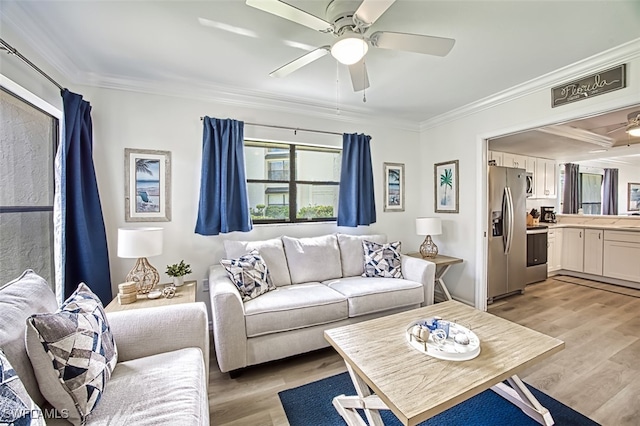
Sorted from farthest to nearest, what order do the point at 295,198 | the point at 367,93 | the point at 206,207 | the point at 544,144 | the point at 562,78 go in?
1. the point at 544,144
2. the point at 295,198
3. the point at 367,93
4. the point at 206,207
5. the point at 562,78

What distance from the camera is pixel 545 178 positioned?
5207mm

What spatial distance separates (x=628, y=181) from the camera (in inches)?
245

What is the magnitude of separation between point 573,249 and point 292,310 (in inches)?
206

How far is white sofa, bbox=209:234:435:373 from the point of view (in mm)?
2090

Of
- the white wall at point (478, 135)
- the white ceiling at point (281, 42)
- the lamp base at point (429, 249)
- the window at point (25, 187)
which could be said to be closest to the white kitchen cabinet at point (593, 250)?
the white wall at point (478, 135)

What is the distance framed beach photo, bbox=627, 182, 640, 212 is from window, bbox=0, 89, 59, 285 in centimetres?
980

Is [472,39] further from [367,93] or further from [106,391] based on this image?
[106,391]

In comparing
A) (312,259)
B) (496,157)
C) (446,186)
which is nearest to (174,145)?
(312,259)

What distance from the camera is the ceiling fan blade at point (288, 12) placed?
4.29ft

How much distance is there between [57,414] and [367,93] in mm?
3213

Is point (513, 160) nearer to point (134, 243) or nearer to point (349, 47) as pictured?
point (349, 47)

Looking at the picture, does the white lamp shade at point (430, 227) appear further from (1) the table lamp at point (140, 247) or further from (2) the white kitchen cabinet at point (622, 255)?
(2) the white kitchen cabinet at point (622, 255)

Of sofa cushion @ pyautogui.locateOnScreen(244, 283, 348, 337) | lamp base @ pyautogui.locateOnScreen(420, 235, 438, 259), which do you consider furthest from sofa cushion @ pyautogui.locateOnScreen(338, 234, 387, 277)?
lamp base @ pyautogui.locateOnScreen(420, 235, 438, 259)

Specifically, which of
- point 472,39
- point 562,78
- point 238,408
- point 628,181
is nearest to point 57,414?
point 238,408
